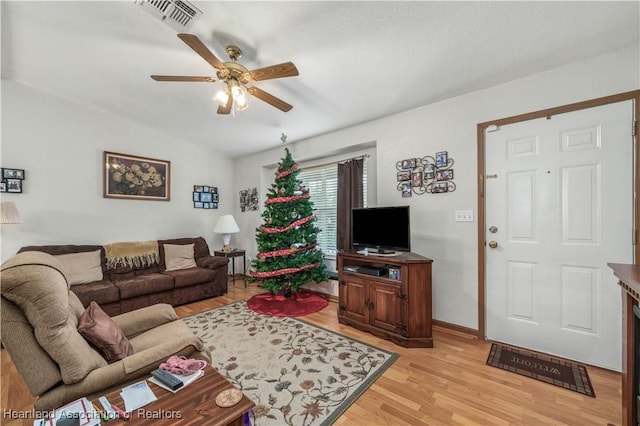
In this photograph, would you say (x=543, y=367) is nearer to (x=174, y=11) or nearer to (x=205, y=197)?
(x=174, y=11)

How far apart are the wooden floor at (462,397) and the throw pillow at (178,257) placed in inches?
73.4

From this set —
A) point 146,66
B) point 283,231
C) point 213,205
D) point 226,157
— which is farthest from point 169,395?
point 226,157

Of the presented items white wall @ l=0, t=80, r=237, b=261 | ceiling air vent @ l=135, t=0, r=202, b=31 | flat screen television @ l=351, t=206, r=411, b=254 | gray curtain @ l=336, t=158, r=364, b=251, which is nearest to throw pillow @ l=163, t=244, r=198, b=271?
white wall @ l=0, t=80, r=237, b=261

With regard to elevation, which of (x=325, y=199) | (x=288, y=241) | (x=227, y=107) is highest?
(x=227, y=107)

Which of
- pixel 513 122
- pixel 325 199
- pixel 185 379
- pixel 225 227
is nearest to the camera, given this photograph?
pixel 185 379

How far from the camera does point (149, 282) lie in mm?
3443

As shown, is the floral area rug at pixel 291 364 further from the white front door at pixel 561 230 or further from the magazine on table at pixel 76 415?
the white front door at pixel 561 230

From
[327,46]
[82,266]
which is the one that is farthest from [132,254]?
[327,46]

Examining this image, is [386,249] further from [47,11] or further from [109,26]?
[47,11]

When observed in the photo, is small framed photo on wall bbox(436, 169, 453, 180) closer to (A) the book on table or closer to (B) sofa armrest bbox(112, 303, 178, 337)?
(A) the book on table

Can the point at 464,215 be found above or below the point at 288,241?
above

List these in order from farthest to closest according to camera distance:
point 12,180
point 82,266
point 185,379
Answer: point 82,266, point 12,180, point 185,379

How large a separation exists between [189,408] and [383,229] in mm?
2337

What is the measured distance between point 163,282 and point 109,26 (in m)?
2.91
